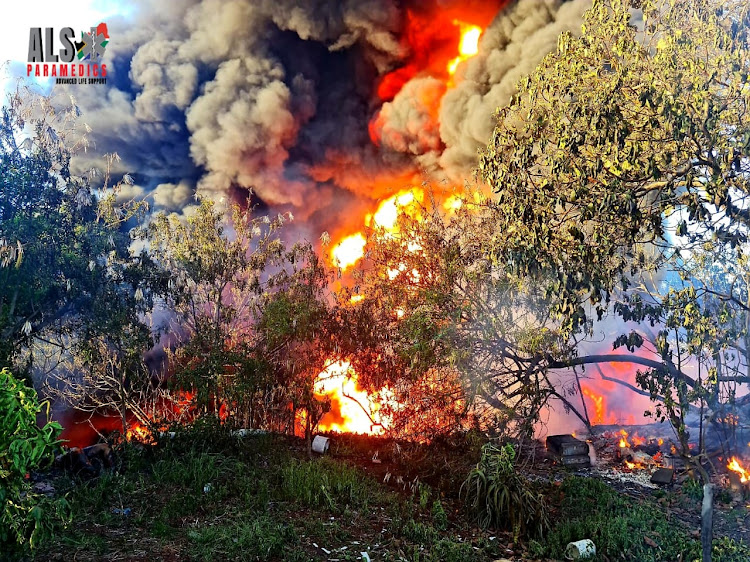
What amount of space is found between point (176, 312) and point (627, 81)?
12.1 m

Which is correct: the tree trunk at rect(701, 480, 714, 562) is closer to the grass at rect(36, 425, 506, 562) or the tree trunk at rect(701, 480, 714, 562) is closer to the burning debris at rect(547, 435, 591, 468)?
the grass at rect(36, 425, 506, 562)

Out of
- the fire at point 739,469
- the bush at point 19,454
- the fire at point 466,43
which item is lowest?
the fire at point 739,469

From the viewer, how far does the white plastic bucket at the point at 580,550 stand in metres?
6.51

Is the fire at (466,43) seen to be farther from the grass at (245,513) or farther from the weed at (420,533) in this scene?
the weed at (420,533)

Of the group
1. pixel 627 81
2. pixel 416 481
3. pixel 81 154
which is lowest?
pixel 416 481

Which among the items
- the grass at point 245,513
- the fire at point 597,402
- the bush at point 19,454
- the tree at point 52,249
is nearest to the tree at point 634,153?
the grass at point 245,513

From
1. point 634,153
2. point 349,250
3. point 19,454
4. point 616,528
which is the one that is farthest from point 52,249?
point 349,250

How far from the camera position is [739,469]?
10.0m

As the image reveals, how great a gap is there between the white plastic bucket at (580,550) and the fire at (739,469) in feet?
17.7

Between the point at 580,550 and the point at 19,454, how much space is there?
6.43 meters

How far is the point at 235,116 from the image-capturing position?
2200cm

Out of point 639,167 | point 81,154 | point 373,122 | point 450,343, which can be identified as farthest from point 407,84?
point 639,167

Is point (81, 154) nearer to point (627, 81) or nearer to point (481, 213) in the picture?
point (481, 213)

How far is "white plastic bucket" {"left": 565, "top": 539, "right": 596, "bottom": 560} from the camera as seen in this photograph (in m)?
6.51
